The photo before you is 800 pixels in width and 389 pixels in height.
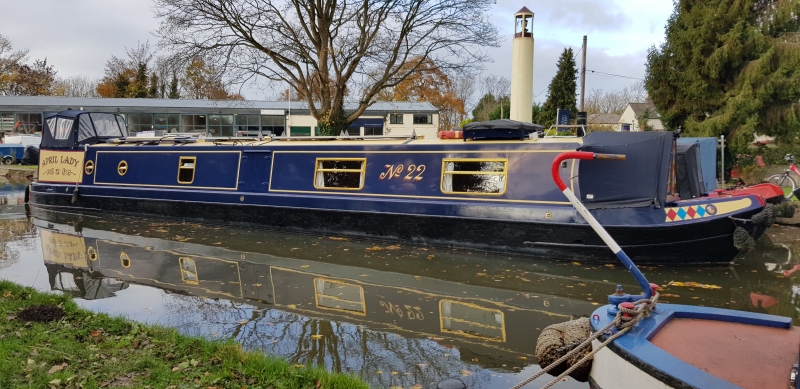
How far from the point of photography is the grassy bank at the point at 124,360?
418 centimetres

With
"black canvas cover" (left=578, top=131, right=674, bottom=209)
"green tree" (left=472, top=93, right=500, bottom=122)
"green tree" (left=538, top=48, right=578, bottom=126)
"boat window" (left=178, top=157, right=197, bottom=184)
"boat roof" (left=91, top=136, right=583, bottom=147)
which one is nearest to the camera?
"black canvas cover" (left=578, top=131, right=674, bottom=209)

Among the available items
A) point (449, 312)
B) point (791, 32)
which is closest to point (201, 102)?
point (791, 32)

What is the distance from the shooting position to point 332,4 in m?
20.0

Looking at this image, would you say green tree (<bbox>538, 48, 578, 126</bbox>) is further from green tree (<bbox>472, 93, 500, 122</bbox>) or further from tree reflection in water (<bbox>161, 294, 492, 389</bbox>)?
tree reflection in water (<bbox>161, 294, 492, 389</bbox>)

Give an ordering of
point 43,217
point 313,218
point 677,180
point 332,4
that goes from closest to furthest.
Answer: point 677,180, point 313,218, point 43,217, point 332,4

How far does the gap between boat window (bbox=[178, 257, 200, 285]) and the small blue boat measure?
5591mm

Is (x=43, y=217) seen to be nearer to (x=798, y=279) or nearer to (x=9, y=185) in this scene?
(x=9, y=185)

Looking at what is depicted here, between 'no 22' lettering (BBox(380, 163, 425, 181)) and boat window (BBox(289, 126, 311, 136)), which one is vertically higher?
boat window (BBox(289, 126, 311, 136))

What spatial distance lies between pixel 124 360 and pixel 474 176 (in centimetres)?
645

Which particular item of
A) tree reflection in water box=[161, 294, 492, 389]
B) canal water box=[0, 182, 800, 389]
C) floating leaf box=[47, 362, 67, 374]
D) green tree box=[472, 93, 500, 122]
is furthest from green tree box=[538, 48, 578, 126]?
floating leaf box=[47, 362, 67, 374]

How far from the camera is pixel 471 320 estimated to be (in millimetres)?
6168

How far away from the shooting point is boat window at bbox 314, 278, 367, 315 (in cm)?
662

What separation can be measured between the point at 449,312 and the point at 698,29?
14201mm

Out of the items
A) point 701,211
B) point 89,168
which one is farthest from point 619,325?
point 89,168
